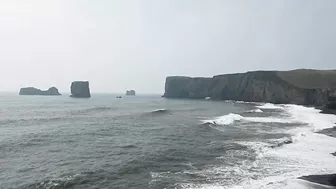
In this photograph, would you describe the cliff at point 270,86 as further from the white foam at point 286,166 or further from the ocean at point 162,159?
the ocean at point 162,159

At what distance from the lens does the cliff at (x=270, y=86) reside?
9194 cm

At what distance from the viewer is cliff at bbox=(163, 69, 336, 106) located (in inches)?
3620

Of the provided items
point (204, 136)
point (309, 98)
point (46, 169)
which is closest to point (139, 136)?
point (204, 136)

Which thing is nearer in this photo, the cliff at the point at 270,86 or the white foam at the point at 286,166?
the white foam at the point at 286,166

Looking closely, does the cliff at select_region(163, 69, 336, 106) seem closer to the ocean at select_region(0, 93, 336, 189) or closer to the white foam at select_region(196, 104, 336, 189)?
the white foam at select_region(196, 104, 336, 189)

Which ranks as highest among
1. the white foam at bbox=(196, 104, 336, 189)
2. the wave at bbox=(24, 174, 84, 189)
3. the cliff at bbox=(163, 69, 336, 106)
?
the cliff at bbox=(163, 69, 336, 106)

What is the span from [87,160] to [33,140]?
1094 centimetres

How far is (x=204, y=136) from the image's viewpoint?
31.2 m

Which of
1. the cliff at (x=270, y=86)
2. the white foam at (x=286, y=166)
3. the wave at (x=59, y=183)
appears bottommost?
the wave at (x=59, y=183)

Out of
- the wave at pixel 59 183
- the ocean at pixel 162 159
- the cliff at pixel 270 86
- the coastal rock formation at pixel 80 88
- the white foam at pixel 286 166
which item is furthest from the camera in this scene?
the coastal rock formation at pixel 80 88

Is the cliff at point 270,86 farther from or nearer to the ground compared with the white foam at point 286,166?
farther from the ground

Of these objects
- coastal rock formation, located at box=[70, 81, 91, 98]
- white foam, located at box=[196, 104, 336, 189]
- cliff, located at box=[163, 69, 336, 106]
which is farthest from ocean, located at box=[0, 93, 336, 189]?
coastal rock formation, located at box=[70, 81, 91, 98]

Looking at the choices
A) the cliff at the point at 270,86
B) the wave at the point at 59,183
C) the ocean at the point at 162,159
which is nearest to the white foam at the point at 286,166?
the ocean at the point at 162,159

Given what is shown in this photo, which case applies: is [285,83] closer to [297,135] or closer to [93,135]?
[297,135]
